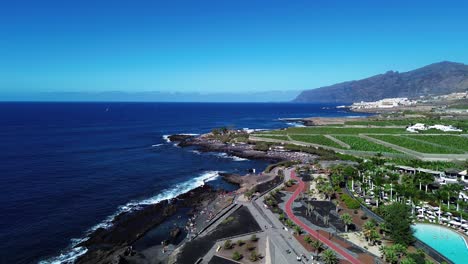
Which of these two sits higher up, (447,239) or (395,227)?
(395,227)

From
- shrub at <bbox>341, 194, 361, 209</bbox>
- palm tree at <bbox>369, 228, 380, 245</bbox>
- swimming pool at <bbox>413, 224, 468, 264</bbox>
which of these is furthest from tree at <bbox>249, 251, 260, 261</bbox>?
swimming pool at <bbox>413, 224, 468, 264</bbox>

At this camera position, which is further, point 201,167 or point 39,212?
point 201,167

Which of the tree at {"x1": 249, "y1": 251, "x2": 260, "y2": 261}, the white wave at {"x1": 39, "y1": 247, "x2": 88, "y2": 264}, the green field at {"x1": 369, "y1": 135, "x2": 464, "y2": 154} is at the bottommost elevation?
the white wave at {"x1": 39, "y1": 247, "x2": 88, "y2": 264}

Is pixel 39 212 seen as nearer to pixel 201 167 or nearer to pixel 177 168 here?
pixel 177 168

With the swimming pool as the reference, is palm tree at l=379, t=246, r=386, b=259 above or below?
above

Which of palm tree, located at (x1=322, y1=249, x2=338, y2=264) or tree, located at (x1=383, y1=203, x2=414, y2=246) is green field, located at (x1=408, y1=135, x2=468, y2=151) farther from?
palm tree, located at (x1=322, y1=249, x2=338, y2=264)

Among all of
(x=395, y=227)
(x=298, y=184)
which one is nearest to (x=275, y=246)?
(x=395, y=227)
